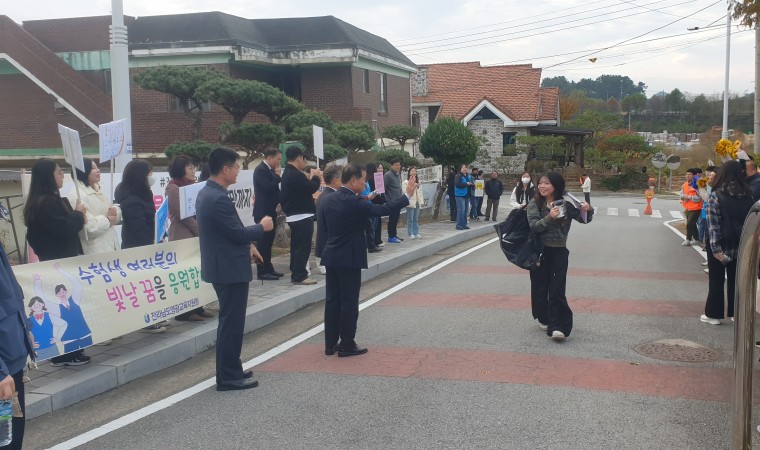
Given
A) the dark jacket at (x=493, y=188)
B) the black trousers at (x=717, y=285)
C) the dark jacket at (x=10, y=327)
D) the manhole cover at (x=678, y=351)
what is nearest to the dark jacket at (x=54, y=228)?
the dark jacket at (x=10, y=327)

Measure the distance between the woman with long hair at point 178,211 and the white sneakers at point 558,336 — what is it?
12.8 feet

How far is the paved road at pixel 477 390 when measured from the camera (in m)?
5.06

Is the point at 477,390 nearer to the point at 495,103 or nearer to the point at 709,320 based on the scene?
the point at 709,320

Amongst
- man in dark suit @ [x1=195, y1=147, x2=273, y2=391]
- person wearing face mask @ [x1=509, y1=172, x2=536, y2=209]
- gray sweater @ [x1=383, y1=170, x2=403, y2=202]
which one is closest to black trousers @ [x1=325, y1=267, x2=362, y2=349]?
man in dark suit @ [x1=195, y1=147, x2=273, y2=391]

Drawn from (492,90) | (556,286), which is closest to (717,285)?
(556,286)

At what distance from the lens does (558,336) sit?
7.52 meters

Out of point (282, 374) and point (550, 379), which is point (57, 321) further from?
point (550, 379)

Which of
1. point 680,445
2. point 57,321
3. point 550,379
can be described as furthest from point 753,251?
point 57,321

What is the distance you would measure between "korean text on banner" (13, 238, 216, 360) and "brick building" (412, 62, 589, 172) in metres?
37.5

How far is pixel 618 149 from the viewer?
154 ft

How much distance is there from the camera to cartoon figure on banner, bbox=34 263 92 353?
614 cm

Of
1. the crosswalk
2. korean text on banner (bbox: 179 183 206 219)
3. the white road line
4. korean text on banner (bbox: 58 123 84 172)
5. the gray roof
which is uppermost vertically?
the gray roof

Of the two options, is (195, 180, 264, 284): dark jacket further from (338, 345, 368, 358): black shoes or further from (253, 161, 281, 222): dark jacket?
(253, 161, 281, 222): dark jacket

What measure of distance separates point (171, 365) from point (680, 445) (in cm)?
463
